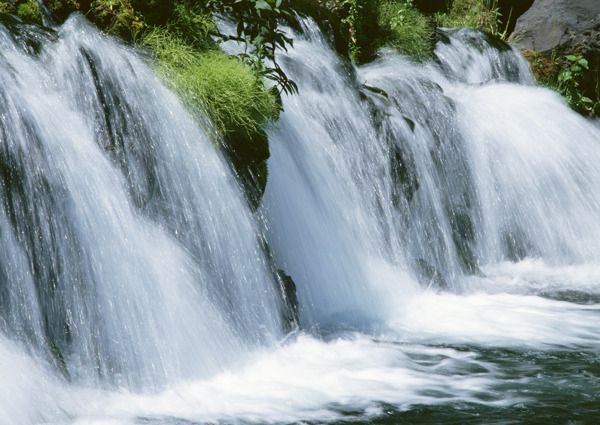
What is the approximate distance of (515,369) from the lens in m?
3.95

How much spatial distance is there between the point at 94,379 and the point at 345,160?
3063 mm

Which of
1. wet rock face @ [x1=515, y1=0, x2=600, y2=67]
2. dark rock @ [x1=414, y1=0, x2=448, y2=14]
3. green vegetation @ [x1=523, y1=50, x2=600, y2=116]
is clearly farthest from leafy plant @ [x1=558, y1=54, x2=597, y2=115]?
dark rock @ [x1=414, y1=0, x2=448, y2=14]

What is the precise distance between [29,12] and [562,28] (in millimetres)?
7879

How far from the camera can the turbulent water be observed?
336 centimetres

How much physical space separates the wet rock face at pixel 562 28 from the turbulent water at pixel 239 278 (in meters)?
4.69

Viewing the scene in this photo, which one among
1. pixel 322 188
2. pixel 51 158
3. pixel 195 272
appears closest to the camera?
pixel 51 158

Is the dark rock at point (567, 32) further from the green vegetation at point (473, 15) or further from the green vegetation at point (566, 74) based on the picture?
the green vegetation at point (473, 15)

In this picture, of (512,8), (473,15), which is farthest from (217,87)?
(512,8)

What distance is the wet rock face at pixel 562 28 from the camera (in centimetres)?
1012

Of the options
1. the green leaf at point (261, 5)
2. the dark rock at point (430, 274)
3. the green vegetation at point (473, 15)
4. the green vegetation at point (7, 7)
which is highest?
the green vegetation at point (473, 15)

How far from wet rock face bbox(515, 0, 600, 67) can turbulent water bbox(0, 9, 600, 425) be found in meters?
4.69

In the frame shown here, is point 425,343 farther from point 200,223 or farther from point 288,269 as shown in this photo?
point 200,223

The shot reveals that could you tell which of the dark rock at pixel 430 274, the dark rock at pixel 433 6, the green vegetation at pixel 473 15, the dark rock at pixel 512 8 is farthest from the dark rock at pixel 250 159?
the dark rock at pixel 512 8

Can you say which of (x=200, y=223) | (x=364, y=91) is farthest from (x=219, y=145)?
(x=364, y=91)
